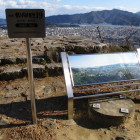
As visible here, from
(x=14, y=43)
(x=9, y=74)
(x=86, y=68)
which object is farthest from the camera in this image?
(x=14, y=43)

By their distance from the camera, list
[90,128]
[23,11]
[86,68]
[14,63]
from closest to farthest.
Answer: [23,11] < [90,128] < [86,68] < [14,63]

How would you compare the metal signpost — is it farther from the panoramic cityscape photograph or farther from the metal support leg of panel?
the metal support leg of panel

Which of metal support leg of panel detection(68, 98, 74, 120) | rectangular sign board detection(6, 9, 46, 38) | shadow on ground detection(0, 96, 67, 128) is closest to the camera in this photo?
rectangular sign board detection(6, 9, 46, 38)

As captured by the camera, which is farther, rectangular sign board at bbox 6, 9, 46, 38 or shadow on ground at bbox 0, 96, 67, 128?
shadow on ground at bbox 0, 96, 67, 128

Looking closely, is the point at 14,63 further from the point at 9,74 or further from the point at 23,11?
the point at 23,11

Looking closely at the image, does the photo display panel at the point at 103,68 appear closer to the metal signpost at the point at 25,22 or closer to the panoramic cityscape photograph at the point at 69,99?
the panoramic cityscape photograph at the point at 69,99

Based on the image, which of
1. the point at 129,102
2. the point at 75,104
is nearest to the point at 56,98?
the point at 75,104

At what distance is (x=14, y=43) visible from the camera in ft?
24.8

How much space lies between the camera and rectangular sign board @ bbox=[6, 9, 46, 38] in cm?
264

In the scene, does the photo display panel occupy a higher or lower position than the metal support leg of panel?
higher

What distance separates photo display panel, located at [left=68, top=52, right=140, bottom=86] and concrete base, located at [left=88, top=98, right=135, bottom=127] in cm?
46

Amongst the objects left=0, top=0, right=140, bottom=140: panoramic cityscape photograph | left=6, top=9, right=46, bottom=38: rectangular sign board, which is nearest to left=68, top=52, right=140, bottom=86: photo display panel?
left=0, top=0, right=140, bottom=140: panoramic cityscape photograph

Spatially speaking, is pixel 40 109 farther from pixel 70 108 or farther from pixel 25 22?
pixel 25 22

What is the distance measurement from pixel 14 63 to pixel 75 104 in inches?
103
